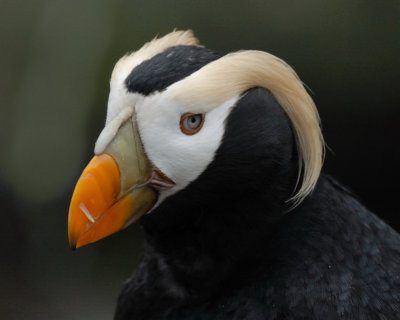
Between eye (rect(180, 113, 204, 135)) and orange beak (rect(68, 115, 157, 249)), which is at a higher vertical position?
eye (rect(180, 113, 204, 135))

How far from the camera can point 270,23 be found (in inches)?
99.0

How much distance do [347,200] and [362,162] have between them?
4.24ft

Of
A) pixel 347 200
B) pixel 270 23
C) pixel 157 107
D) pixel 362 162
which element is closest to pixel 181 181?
pixel 157 107

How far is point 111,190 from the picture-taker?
1305mm

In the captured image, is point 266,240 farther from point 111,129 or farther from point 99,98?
point 99,98

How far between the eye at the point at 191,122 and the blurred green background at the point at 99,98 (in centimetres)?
125

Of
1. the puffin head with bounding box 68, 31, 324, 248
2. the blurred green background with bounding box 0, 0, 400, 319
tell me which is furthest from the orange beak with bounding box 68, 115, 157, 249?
the blurred green background with bounding box 0, 0, 400, 319

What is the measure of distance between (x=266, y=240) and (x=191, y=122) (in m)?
0.29

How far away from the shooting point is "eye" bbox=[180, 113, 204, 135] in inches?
51.7

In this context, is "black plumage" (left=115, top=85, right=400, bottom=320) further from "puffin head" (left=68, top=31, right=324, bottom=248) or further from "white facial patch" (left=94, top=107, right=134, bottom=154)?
"white facial patch" (left=94, top=107, right=134, bottom=154)

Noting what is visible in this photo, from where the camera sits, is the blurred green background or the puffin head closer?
the puffin head

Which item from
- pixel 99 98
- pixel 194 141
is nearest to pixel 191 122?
pixel 194 141

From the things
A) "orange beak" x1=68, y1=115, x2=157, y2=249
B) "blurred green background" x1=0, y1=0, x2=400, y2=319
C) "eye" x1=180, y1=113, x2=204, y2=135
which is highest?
"eye" x1=180, y1=113, x2=204, y2=135

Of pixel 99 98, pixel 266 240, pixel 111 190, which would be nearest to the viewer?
pixel 111 190
